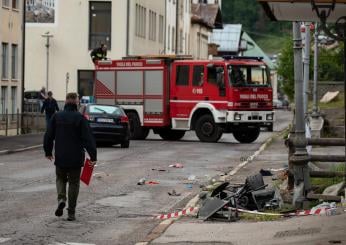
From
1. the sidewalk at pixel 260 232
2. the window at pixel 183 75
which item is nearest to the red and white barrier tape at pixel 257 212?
the sidewalk at pixel 260 232

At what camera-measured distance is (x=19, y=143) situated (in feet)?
110

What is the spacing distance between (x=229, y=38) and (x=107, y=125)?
301 ft

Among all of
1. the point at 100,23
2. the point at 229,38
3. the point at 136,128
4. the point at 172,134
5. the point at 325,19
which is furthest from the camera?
the point at 229,38

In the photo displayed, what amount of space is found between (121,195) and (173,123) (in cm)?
1998

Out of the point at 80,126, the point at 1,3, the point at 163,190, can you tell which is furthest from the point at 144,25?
the point at 80,126

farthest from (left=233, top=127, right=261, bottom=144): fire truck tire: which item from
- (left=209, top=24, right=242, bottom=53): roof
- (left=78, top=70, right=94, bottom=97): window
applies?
(left=209, top=24, right=242, bottom=53): roof

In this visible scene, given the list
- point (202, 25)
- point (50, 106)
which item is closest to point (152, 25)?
point (202, 25)

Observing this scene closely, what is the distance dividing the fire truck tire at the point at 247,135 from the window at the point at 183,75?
291 cm

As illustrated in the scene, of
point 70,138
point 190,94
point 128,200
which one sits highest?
point 190,94

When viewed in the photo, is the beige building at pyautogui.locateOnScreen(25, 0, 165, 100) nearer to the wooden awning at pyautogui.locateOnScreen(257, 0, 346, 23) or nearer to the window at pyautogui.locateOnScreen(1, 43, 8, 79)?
the window at pyautogui.locateOnScreen(1, 43, 8, 79)

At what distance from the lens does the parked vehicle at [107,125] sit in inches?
1265

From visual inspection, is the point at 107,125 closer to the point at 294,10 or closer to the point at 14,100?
the point at 14,100

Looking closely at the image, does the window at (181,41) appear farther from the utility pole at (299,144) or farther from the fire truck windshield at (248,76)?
the utility pole at (299,144)

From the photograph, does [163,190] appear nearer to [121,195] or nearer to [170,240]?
[121,195]
